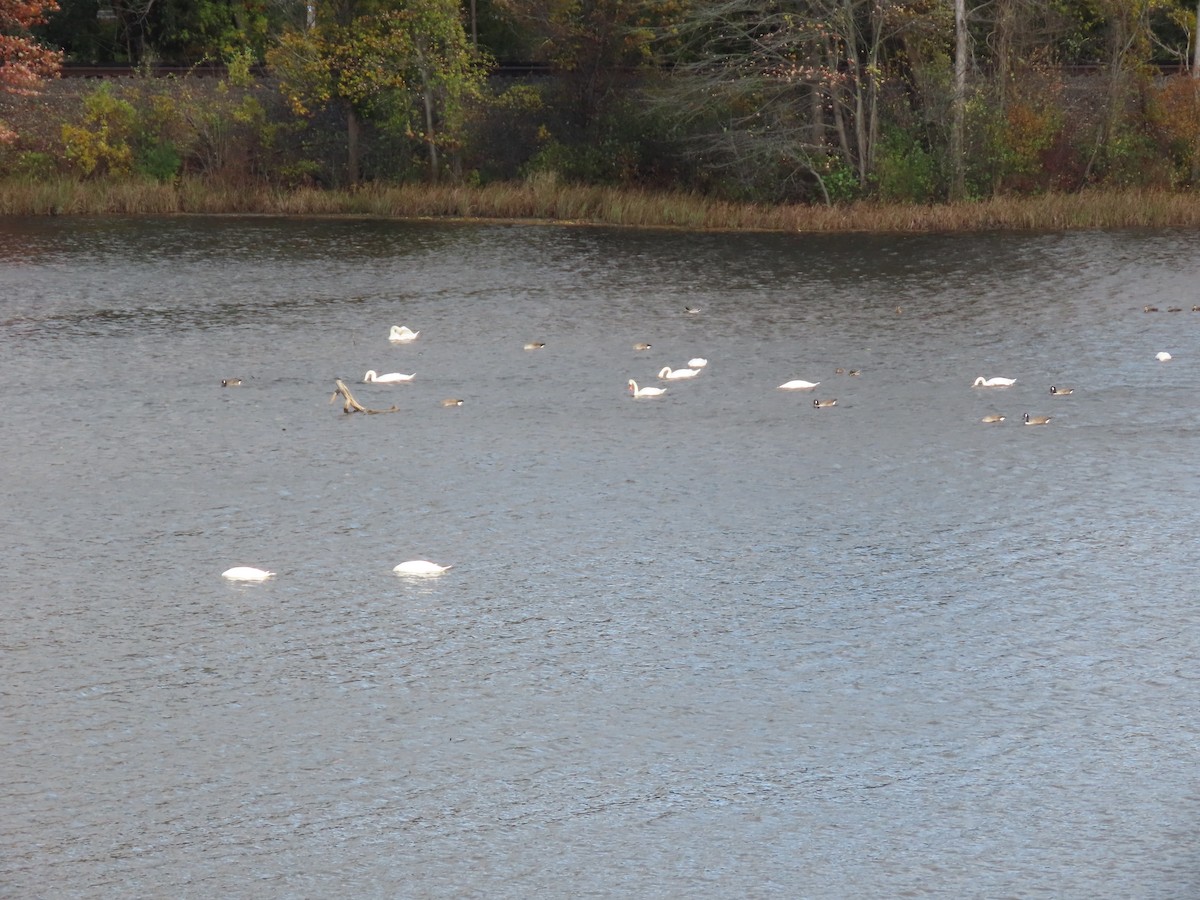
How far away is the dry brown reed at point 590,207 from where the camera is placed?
101ft

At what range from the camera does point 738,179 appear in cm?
3447

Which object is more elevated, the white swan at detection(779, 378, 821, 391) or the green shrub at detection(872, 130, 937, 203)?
the green shrub at detection(872, 130, 937, 203)

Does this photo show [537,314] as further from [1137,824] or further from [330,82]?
[330,82]

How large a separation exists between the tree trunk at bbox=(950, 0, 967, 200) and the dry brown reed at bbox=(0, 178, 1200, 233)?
1.73m

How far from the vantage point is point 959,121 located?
33.3 metres

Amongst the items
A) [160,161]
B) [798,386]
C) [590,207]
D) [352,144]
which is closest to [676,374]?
[798,386]

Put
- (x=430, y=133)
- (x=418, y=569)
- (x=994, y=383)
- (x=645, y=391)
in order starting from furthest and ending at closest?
(x=430, y=133)
(x=994, y=383)
(x=645, y=391)
(x=418, y=569)

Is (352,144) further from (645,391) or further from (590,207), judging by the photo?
(645,391)

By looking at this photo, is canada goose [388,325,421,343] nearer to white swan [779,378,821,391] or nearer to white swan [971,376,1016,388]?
white swan [779,378,821,391]

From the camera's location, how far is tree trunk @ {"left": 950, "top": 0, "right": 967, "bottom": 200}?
33.1 metres

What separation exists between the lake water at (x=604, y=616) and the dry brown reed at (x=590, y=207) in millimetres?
11678

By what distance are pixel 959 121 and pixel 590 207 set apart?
7.11m

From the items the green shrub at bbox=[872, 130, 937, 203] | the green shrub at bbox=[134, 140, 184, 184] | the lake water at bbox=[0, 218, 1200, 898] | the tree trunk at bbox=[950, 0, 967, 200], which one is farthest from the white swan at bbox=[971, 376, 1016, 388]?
the green shrub at bbox=[134, 140, 184, 184]

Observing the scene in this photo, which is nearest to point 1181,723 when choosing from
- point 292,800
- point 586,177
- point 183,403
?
point 292,800
